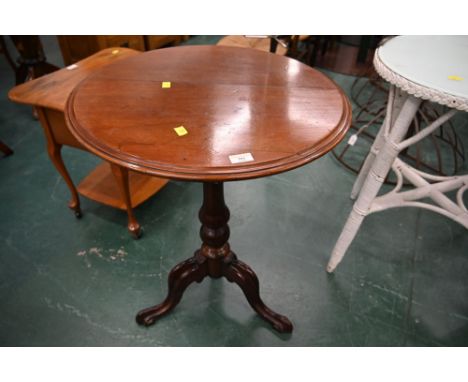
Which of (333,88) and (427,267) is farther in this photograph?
(427,267)

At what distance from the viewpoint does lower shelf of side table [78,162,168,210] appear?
1696mm

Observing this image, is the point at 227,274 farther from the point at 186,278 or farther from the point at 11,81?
the point at 11,81

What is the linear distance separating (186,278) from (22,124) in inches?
87.1

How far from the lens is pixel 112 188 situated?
5.78 ft

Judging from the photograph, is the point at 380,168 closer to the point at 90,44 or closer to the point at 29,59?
the point at 29,59

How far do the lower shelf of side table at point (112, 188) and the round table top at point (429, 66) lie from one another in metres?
1.22

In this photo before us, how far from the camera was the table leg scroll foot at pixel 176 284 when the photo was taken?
4.17 ft

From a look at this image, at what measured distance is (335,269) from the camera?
1562 millimetres

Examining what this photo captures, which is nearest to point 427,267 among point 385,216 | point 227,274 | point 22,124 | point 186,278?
point 385,216

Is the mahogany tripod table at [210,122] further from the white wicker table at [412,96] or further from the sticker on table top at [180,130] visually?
the white wicker table at [412,96]

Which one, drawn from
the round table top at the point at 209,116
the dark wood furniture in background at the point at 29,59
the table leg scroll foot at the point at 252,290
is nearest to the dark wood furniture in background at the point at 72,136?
the round table top at the point at 209,116

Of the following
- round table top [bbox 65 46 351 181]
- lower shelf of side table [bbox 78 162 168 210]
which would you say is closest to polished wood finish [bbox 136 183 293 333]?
round table top [bbox 65 46 351 181]

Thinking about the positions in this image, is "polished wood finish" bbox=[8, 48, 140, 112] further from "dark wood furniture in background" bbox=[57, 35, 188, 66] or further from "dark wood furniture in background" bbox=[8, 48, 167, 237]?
"dark wood furniture in background" bbox=[57, 35, 188, 66]

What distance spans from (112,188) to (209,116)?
1103 mm
